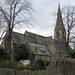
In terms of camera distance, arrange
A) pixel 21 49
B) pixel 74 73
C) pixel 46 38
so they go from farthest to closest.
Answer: pixel 46 38 < pixel 21 49 < pixel 74 73

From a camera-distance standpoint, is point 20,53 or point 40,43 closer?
point 20,53

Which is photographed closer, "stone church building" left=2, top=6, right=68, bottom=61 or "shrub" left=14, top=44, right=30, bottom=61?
"shrub" left=14, top=44, right=30, bottom=61

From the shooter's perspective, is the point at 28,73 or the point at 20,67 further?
the point at 20,67

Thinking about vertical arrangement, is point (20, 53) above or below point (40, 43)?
below

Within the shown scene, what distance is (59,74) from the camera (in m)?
5.52

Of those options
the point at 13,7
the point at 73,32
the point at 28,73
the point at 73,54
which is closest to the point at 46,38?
the point at 73,32

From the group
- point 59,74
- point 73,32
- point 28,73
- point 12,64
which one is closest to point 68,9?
point 73,32

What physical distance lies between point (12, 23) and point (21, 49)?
701 centimetres

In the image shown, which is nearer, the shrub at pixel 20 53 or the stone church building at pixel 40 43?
the shrub at pixel 20 53

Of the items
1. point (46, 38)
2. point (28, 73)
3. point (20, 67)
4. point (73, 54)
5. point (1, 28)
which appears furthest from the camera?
point (46, 38)

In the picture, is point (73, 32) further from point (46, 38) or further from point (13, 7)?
point (46, 38)

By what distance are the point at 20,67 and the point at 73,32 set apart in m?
22.4

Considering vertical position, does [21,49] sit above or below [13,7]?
below

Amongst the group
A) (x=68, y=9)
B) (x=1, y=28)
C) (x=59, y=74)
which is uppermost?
(x=68, y=9)
